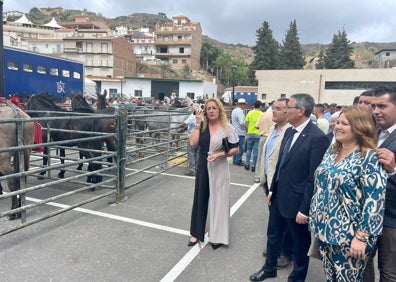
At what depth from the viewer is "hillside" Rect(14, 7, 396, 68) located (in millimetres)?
125125

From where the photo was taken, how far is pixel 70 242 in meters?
3.70

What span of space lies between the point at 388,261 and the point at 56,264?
3.05 meters

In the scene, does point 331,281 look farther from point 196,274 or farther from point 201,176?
point 201,176

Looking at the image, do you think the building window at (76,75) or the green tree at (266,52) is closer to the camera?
the building window at (76,75)

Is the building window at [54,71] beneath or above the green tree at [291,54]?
beneath

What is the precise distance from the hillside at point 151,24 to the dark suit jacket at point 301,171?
128m

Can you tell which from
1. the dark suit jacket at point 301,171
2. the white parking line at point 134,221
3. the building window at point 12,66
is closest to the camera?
the dark suit jacket at point 301,171

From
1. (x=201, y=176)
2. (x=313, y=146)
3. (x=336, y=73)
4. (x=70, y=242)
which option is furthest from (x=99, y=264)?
(x=336, y=73)

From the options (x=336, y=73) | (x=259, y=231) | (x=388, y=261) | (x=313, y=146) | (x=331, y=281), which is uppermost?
(x=336, y=73)

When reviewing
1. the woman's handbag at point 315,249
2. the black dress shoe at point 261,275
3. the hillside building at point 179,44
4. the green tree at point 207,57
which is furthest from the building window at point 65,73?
the green tree at point 207,57

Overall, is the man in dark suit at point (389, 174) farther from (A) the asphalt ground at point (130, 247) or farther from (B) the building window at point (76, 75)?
(B) the building window at point (76, 75)

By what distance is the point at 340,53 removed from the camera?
58094 mm

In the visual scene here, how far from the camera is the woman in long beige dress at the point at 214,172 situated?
370 cm

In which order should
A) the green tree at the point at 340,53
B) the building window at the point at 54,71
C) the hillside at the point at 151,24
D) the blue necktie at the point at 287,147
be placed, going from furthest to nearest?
the hillside at the point at 151,24 → the green tree at the point at 340,53 → the building window at the point at 54,71 → the blue necktie at the point at 287,147
